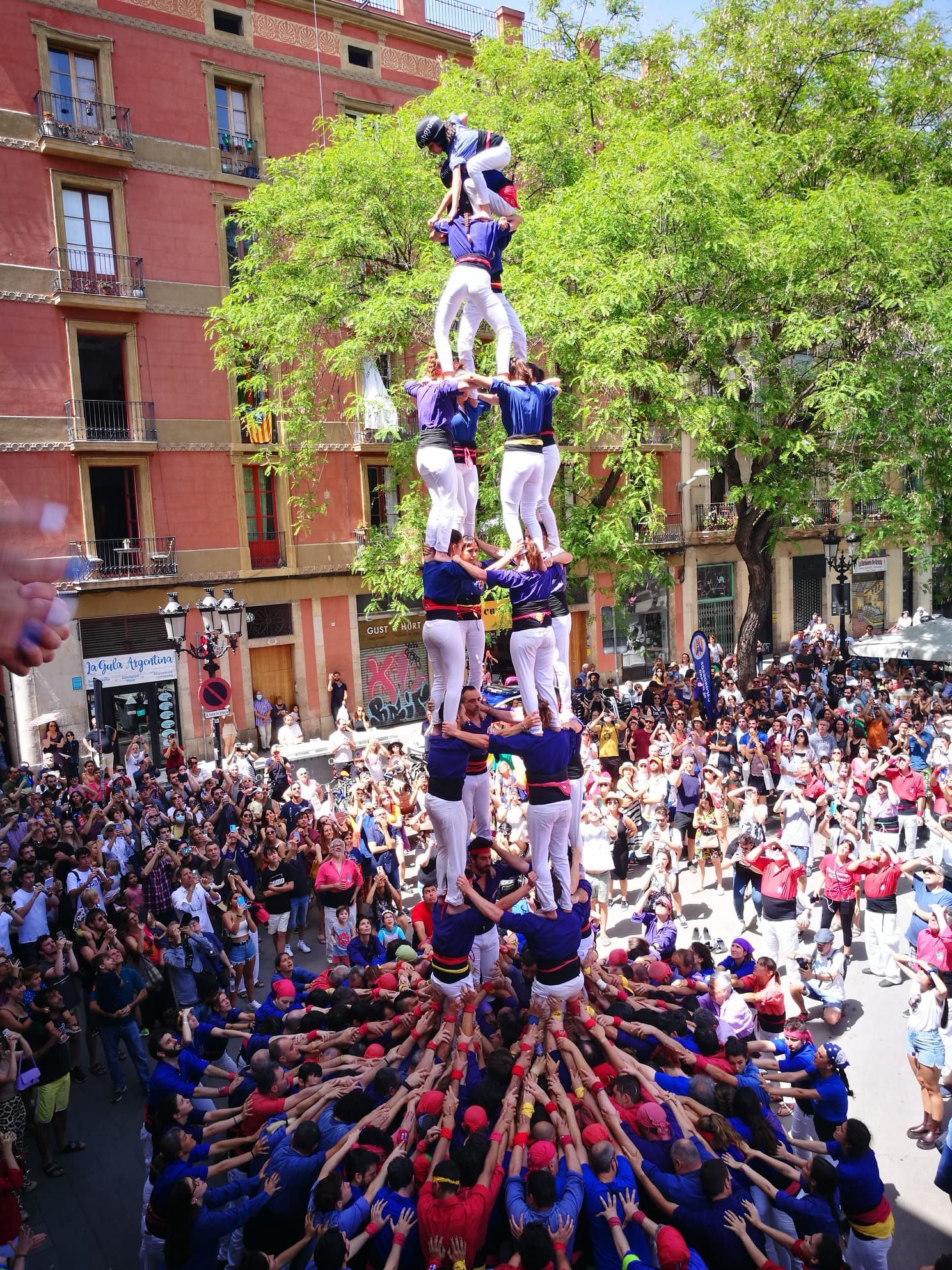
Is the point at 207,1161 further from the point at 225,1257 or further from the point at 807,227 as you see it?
the point at 807,227

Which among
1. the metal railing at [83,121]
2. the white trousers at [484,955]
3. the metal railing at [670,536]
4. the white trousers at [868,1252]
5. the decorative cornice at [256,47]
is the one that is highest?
the decorative cornice at [256,47]

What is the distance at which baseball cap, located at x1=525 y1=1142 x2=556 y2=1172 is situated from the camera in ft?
18.1

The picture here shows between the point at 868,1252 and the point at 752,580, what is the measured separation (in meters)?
16.3

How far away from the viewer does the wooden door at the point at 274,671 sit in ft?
74.1

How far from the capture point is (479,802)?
8.04m

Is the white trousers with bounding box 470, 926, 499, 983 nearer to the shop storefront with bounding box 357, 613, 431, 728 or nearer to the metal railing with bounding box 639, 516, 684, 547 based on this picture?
the shop storefront with bounding box 357, 613, 431, 728

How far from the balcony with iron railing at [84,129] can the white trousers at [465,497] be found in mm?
16074

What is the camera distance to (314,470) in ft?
72.9

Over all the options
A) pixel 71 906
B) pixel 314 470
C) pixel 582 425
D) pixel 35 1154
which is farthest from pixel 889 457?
pixel 35 1154

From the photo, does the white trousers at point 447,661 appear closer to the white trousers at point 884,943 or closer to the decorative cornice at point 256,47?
the white trousers at point 884,943

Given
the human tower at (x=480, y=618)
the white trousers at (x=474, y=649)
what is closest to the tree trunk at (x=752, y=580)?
the human tower at (x=480, y=618)

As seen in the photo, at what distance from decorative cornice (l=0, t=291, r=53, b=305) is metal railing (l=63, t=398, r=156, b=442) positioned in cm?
203

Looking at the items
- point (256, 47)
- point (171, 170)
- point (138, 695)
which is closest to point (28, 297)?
point (171, 170)

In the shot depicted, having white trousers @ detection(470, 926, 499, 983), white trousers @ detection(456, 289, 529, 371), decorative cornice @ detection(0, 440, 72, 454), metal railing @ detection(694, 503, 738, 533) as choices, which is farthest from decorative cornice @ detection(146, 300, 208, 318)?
white trousers @ detection(470, 926, 499, 983)
